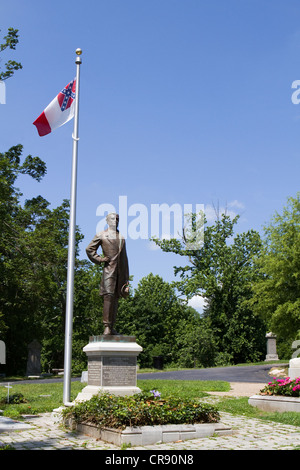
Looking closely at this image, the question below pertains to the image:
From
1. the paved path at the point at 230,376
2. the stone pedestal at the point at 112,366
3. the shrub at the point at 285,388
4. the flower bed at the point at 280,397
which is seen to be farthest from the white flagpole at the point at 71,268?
the paved path at the point at 230,376

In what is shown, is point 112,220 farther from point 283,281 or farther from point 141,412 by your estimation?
point 283,281

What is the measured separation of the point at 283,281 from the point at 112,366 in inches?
806

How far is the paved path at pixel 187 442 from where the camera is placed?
7.20 meters

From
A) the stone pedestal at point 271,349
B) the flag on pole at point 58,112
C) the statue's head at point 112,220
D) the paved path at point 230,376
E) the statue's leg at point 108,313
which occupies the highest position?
the flag on pole at point 58,112

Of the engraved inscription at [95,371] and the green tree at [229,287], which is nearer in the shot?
the engraved inscription at [95,371]

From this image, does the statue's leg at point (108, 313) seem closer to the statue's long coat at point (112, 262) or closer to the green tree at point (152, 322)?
the statue's long coat at point (112, 262)

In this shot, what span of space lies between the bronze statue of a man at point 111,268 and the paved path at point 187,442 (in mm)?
2936

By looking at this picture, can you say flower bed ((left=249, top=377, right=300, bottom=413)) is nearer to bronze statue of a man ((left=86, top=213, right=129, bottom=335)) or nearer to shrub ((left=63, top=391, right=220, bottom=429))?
shrub ((left=63, top=391, right=220, bottom=429))

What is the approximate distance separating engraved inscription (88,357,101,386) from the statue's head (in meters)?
3.23

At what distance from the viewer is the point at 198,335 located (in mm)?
41312

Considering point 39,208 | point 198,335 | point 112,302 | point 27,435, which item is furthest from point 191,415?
point 198,335

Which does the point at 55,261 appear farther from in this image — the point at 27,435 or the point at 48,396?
the point at 27,435

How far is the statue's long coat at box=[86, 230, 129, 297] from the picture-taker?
468 inches

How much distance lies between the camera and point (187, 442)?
7578 mm
